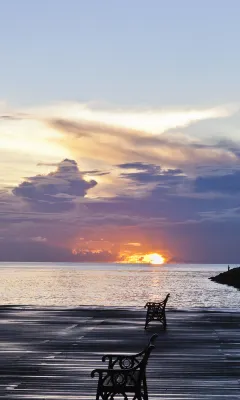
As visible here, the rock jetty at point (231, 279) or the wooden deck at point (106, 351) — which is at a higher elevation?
the rock jetty at point (231, 279)

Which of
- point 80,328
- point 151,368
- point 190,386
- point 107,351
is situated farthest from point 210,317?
point 190,386

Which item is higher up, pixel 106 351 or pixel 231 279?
pixel 231 279

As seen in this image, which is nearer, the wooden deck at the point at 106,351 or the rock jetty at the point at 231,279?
the wooden deck at the point at 106,351

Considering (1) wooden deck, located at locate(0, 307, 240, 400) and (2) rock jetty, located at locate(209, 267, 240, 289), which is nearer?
(1) wooden deck, located at locate(0, 307, 240, 400)

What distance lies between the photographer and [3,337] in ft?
82.8

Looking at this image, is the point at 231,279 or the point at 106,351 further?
the point at 231,279

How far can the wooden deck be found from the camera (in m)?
14.4

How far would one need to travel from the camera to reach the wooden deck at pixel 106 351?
47.3ft

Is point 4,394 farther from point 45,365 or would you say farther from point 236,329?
point 236,329

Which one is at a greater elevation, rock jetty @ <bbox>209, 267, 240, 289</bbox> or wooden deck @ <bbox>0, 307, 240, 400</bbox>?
rock jetty @ <bbox>209, 267, 240, 289</bbox>

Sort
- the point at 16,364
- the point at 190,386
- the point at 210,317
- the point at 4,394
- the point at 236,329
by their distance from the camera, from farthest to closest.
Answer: the point at 210,317, the point at 236,329, the point at 16,364, the point at 190,386, the point at 4,394

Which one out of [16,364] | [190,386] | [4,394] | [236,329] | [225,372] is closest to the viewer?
[4,394]

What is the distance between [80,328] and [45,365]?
11.4m

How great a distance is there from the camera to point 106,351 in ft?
68.7
